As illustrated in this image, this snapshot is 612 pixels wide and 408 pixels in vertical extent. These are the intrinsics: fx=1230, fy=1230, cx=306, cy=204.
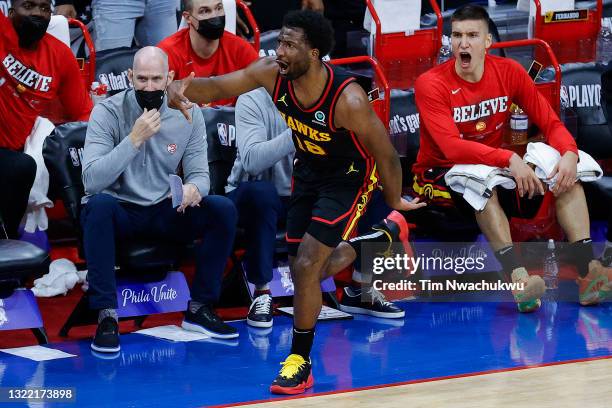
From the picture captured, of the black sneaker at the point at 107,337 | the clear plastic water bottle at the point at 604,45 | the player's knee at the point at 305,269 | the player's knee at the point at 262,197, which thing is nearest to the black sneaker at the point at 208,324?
the black sneaker at the point at 107,337

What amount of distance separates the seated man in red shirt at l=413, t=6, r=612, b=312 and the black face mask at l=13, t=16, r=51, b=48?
227 centimetres

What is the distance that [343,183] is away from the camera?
233 inches

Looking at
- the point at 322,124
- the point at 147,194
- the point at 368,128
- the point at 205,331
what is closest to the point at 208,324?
the point at 205,331

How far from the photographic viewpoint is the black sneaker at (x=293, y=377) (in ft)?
17.9

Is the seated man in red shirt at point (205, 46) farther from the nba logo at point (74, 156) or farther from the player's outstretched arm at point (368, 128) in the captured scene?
the player's outstretched arm at point (368, 128)

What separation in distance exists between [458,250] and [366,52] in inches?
79.5

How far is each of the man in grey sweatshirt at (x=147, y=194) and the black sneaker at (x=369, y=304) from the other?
1003 mm

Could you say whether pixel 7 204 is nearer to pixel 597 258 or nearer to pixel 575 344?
pixel 575 344

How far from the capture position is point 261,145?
6.85 m

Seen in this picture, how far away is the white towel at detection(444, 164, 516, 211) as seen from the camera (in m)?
7.25

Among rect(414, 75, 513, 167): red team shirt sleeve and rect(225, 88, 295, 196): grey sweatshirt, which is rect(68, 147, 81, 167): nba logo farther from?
rect(414, 75, 513, 167): red team shirt sleeve

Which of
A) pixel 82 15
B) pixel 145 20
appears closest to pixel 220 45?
pixel 145 20

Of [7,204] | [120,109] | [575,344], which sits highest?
[120,109]

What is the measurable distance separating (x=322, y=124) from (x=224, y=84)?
612mm
